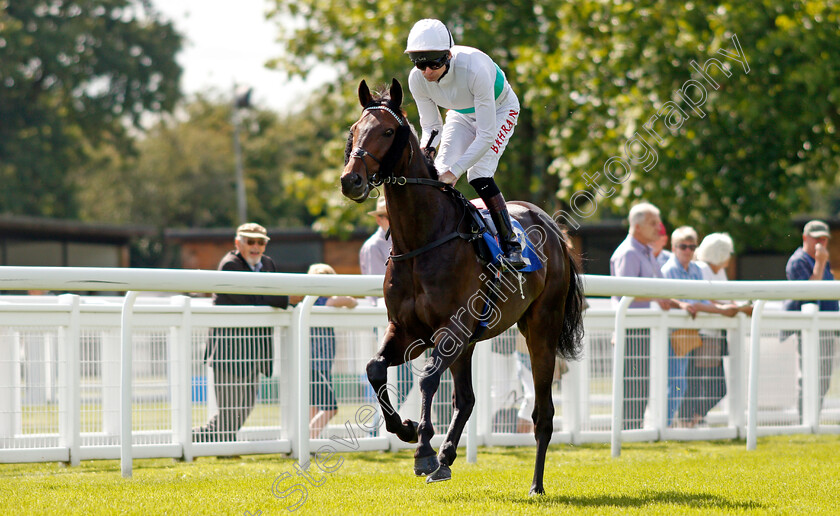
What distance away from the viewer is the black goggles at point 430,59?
217 inches

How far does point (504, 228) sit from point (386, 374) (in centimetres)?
116

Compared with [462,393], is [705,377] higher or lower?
lower

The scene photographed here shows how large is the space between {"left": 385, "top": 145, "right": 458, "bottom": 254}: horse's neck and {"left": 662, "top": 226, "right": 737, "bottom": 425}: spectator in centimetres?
350

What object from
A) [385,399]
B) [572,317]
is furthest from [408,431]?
[572,317]

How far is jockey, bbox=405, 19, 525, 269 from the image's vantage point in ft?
18.2

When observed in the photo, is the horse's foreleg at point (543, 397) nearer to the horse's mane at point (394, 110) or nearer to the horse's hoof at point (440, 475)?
the horse's hoof at point (440, 475)

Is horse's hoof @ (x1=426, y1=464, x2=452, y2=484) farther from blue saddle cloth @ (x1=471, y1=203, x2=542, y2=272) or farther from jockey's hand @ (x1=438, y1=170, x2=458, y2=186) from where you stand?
jockey's hand @ (x1=438, y1=170, x2=458, y2=186)

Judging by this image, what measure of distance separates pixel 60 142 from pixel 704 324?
3065 centimetres

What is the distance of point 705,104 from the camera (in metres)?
15.5

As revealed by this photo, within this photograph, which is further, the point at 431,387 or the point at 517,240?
the point at 517,240

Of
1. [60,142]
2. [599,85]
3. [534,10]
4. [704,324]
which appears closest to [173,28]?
[60,142]

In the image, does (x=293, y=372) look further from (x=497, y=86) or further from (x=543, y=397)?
(x=497, y=86)

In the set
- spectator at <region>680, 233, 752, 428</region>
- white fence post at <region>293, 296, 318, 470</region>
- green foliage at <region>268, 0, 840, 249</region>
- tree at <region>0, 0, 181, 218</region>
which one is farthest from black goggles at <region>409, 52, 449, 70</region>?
tree at <region>0, 0, 181, 218</region>

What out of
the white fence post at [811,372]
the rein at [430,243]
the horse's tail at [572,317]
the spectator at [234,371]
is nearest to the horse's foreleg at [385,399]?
the rein at [430,243]
